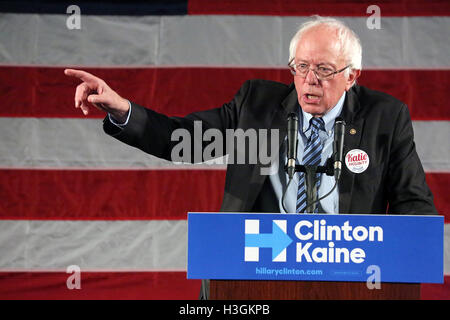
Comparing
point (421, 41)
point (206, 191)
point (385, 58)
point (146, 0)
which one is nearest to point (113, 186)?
point (206, 191)

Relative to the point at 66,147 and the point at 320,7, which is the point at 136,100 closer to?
the point at 66,147

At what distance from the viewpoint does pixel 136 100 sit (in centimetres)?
321

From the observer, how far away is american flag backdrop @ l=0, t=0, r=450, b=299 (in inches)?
124

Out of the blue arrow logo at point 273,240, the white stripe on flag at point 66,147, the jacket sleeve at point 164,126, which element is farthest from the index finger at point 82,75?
the white stripe on flag at point 66,147

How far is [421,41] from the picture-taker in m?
3.14

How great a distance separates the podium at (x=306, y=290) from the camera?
1378 millimetres

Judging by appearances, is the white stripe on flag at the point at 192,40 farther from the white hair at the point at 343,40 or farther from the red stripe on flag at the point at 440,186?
the white hair at the point at 343,40

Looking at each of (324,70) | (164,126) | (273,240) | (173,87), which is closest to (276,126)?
(324,70)

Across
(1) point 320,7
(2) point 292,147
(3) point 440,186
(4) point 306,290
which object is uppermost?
(1) point 320,7

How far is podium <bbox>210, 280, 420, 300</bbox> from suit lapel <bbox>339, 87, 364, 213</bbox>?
0.45 m

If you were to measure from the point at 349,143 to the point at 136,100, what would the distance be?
1.62 m

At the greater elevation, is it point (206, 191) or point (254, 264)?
point (206, 191)
